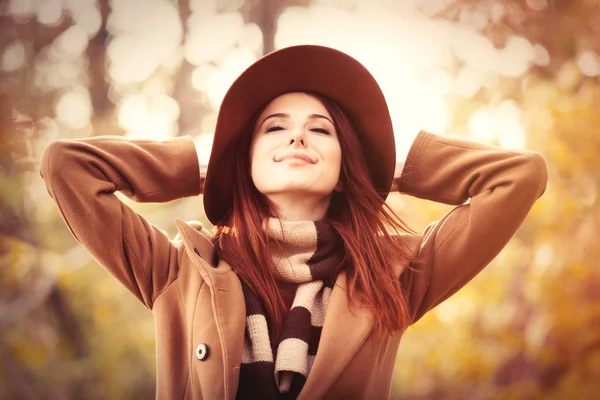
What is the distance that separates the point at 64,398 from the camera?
4180 millimetres

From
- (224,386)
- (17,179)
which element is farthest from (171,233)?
(224,386)

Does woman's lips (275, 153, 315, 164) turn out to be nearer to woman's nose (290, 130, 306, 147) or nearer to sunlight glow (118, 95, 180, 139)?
woman's nose (290, 130, 306, 147)

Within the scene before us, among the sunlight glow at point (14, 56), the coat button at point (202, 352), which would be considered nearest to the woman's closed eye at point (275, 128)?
the coat button at point (202, 352)

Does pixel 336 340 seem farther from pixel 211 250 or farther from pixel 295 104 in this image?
pixel 295 104

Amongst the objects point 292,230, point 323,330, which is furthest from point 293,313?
point 292,230

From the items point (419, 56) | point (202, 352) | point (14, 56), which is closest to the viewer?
point (202, 352)

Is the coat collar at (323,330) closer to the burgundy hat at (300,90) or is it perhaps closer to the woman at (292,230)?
the woman at (292,230)

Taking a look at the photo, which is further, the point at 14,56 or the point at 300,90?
the point at 14,56

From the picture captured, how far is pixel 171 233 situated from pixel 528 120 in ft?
7.85

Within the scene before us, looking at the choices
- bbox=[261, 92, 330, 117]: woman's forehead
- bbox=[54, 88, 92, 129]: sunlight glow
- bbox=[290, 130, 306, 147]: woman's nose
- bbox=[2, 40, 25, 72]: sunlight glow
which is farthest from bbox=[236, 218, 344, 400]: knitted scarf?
bbox=[2, 40, 25, 72]: sunlight glow

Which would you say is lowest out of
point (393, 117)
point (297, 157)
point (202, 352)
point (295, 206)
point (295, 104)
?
point (202, 352)

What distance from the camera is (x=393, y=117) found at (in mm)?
3887

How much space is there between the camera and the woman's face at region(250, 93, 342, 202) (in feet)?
6.09

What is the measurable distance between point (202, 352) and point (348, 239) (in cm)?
53
